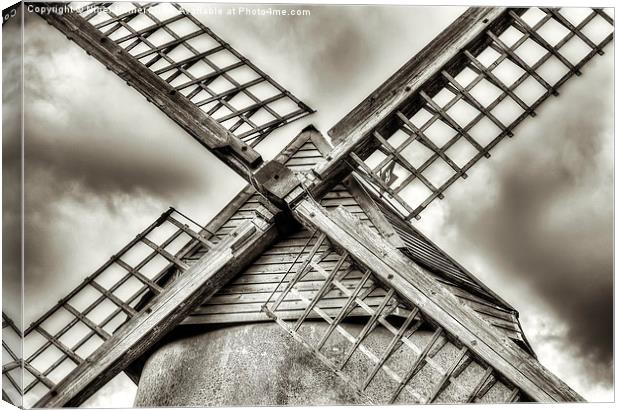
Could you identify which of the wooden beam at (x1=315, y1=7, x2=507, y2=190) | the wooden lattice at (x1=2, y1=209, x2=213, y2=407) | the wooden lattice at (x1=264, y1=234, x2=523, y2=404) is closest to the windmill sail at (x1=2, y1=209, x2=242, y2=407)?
the wooden lattice at (x1=2, y1=209, x2=213, y2=407)

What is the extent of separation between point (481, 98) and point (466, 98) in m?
0.17

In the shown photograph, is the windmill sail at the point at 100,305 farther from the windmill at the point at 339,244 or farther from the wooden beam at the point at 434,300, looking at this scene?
the wooden beam at the point at 434,300

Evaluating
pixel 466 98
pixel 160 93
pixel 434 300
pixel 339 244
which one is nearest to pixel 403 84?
pixel 466 98

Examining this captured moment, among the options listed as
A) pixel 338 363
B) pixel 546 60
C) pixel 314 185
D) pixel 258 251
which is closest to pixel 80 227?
pixel 258 251

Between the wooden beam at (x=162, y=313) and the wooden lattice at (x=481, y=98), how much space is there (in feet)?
3.02

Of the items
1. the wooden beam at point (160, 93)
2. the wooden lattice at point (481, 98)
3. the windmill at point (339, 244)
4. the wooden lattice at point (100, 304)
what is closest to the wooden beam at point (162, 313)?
the windmill at point (339, 244)

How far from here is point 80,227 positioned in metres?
5.88

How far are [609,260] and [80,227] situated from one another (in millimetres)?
3662

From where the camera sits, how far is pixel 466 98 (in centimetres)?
586

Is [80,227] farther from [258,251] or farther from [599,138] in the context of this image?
[599,138]

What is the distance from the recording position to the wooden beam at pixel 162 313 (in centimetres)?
539

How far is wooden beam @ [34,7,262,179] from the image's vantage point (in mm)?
Answer: 5828

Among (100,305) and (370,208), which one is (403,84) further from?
(100,305)

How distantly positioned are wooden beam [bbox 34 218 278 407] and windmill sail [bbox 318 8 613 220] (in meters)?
0.69
